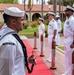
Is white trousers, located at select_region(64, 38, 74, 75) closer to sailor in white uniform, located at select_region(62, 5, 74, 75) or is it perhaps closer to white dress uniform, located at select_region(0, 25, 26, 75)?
sailor in white uniform, located at select_region(62, 5, 74, 75)

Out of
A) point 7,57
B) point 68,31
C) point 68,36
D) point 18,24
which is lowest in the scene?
point 68,36

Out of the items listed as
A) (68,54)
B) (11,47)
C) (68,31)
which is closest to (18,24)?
(11,47)

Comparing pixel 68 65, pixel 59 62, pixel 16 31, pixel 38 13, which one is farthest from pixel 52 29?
pixel 38 13

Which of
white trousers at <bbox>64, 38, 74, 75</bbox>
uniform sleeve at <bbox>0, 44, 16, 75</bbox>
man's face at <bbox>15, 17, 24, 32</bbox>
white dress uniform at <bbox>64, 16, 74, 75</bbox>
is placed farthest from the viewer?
white trousers at <bbox>64, 38, 74, 75</bbox>

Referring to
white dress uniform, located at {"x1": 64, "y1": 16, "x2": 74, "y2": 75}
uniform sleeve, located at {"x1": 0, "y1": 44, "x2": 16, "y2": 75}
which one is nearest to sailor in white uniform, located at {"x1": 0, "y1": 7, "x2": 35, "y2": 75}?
uniform sleeve, located at {"x1": 0, "y1": 44, "x2": 16, "y2": 75}

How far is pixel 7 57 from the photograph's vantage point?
9.97 ft

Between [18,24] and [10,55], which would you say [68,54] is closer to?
[18,24]

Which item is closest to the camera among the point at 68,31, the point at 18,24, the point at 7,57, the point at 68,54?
the point at 7,57

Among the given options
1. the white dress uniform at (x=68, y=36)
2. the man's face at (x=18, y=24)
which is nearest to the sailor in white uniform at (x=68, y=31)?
the white dress uniform at (x=68, y=36)

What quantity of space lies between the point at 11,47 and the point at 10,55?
3.1 inches

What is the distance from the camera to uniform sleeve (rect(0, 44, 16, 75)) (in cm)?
303

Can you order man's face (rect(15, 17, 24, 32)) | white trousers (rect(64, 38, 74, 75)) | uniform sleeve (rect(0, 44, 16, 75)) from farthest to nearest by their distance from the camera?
1. white trousers (rect(64, 38, 74, 75))
2. man's face (rect(15, 17, 24, 32))
3. uniform sleeve (rect(0, 44, 16, 75))

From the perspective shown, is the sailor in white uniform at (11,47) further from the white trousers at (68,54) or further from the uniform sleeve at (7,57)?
the white trousers at (68,54)

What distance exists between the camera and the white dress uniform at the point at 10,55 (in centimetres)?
304
